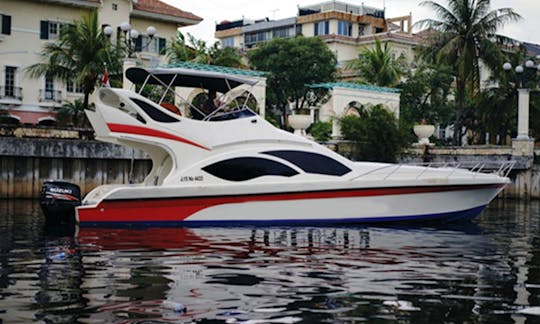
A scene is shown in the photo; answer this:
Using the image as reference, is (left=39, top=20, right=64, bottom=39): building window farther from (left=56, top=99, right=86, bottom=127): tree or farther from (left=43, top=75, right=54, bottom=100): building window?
(left=56, top=99, right=86, bottom=127): tree

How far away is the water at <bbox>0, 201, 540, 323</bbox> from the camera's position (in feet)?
32.4

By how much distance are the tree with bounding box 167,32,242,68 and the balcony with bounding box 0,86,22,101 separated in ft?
27.4

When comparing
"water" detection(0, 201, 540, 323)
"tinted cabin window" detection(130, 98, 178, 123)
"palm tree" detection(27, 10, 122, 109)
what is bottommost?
"water" detection(0, 201, 540, 323)

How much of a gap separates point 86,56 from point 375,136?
13.8m

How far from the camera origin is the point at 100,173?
34688 millimetres

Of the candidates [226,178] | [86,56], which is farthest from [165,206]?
[86,56]

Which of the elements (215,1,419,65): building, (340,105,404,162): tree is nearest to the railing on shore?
(340,105,404,162): tree

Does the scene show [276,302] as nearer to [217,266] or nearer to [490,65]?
[217,266]

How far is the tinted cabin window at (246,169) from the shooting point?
2047 centimetres

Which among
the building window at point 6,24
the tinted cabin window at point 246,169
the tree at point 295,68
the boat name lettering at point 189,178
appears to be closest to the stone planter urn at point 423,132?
the tree at point 295,68

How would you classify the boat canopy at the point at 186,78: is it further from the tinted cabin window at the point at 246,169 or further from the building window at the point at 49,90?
the building window at the point at 49,90

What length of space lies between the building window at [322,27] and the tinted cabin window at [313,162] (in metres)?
57.1

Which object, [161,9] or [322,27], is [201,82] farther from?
[322,27]

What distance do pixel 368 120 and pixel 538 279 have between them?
26775mm
